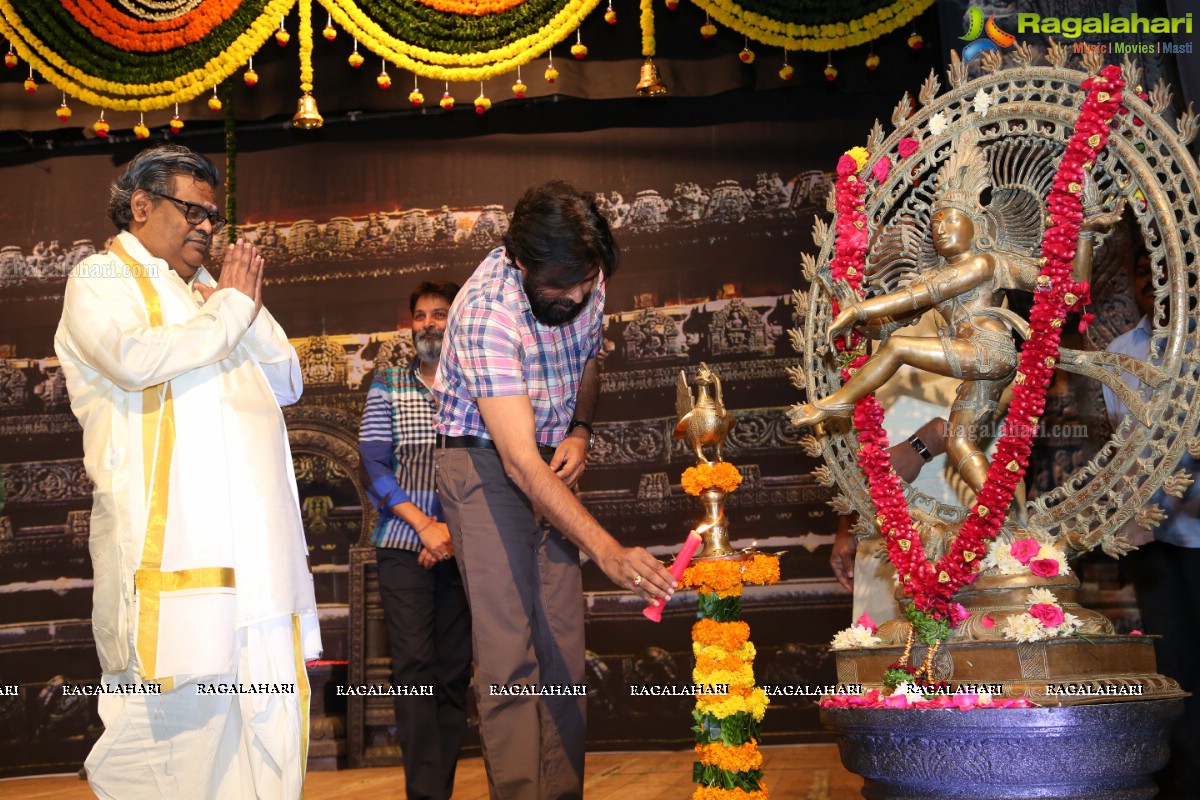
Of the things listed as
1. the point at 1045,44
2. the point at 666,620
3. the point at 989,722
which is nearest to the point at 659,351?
the point at 666,620

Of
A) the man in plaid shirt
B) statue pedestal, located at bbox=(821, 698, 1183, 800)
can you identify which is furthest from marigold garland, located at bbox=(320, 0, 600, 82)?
statue pedestal, located at bbox=(821, 698, 1183, 800)

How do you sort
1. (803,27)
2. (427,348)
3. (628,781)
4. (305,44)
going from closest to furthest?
(427,348)
(628,781)
(803,27)
(305,44)

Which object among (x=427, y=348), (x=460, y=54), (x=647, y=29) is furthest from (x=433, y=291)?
(x=647, y=29)

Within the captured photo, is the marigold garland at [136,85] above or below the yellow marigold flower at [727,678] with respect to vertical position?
above

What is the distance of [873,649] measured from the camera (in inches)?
123

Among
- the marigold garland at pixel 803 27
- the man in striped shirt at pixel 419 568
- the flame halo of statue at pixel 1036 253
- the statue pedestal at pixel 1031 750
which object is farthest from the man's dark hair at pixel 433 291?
the statue pedestal at pixel 1031 750

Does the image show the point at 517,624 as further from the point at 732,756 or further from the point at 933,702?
the point at 933,702

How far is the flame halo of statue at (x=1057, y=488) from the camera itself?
274cm

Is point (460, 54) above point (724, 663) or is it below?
above

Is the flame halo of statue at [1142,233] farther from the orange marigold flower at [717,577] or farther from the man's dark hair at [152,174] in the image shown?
the man's dark hair at [152,174]

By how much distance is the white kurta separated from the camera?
105 inches

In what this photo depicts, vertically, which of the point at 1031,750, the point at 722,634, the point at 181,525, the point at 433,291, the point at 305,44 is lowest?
the point at 1031,750

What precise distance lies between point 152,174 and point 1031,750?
2584mm

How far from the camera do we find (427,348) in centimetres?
460
